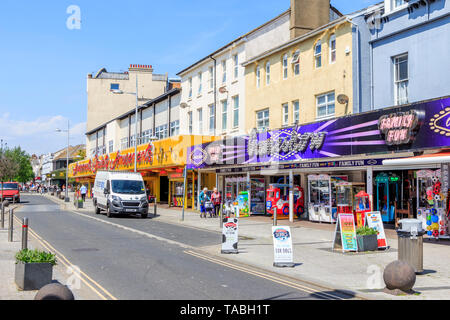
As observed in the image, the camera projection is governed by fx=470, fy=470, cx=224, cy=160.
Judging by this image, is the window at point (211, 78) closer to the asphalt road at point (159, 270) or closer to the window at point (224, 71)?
the window at point (224, 71)

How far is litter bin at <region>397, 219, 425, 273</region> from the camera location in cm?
1009

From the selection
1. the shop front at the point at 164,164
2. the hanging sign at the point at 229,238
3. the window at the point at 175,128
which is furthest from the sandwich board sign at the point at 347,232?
the window at the point at 175,128

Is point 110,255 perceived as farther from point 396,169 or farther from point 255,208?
point 255,208

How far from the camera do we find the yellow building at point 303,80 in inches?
870

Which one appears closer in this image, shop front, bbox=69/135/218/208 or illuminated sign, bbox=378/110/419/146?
illuminated sign, bbox=378/110/419/146

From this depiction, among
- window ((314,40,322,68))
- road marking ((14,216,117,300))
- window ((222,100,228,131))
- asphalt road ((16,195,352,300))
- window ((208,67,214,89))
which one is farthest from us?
window ((208,67,214,89))

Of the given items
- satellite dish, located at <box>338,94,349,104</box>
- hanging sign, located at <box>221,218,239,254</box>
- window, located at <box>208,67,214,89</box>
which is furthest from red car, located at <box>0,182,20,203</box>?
hanging sign, located at <box>221,218,239,254</box>

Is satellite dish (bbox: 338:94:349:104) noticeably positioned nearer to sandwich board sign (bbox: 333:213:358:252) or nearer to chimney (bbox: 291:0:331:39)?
chimney (bbox: 291:0:331:39)

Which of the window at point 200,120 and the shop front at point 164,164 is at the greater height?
the window at point 200,120

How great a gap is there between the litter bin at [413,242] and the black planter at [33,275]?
287 inches

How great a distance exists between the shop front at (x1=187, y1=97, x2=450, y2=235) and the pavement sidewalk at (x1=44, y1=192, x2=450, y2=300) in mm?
2618

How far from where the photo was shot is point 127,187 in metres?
27.9

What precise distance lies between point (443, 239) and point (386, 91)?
7042mm
